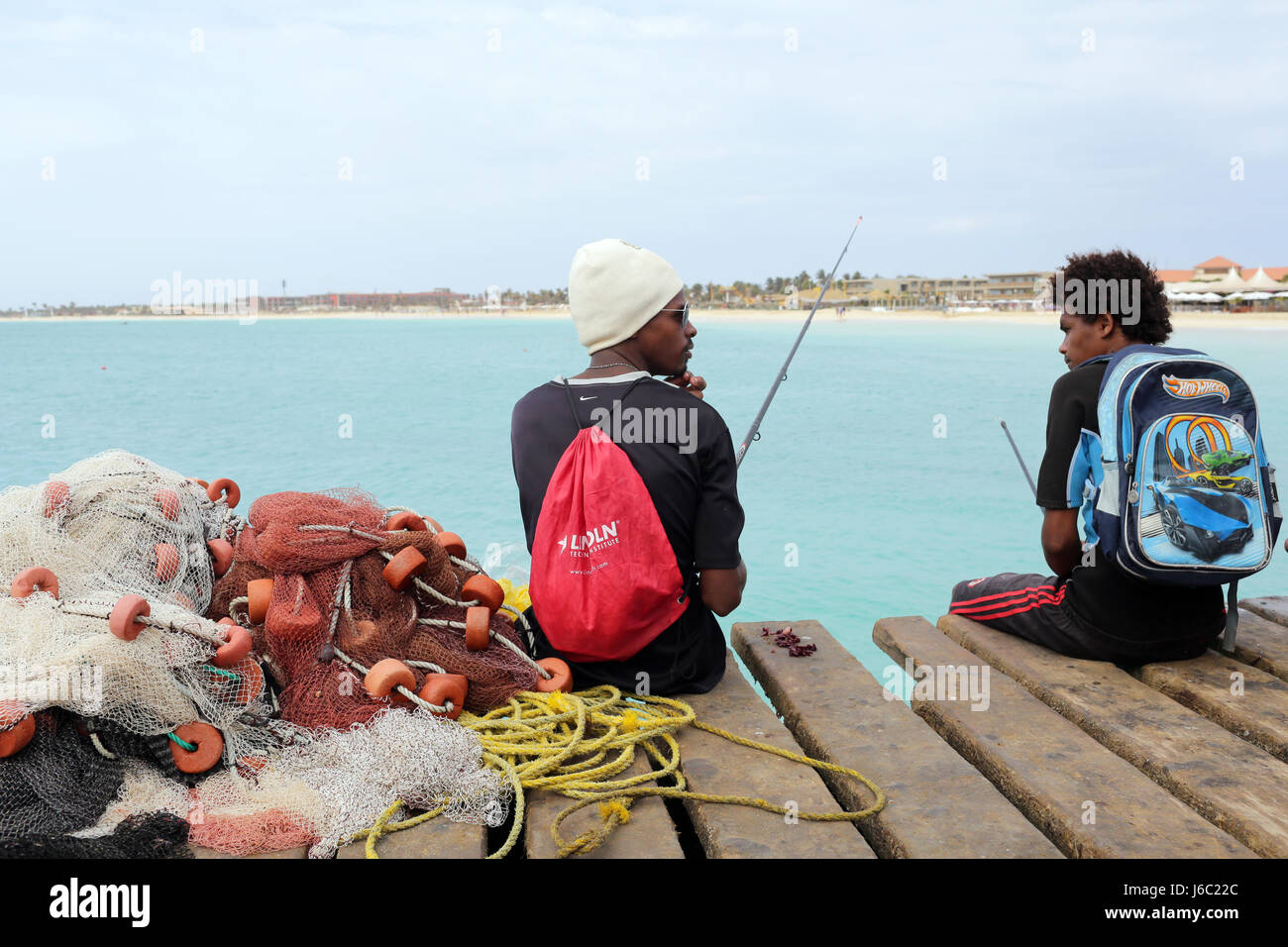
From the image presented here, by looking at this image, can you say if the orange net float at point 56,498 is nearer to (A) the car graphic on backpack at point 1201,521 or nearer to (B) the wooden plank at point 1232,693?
(A) the car graphic on backpack at point 1201,521

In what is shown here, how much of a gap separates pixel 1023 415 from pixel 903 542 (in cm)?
1168

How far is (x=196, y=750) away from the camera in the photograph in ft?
6.98

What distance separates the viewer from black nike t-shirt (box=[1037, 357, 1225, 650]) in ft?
10.1

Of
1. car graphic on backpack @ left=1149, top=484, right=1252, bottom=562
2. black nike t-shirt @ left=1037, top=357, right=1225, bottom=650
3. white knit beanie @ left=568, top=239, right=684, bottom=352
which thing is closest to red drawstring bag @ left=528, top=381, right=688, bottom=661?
white knit beanie @ left=568, top=239, right=684, bottom=352

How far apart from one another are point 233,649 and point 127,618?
0.23 meters

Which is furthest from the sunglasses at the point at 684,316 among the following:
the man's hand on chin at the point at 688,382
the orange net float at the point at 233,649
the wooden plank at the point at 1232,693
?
the wooden plank at the point at 1232,693

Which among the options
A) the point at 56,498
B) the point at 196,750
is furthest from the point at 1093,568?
the point at 56,498

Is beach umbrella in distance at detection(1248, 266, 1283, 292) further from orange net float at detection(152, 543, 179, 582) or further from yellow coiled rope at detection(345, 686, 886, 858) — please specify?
orange net float at detection(152, 543, 179, 582)

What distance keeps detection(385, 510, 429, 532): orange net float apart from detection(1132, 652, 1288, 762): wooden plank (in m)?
2.35

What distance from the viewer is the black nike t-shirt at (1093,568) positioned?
307cm

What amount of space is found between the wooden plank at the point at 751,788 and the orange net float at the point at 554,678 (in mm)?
355
